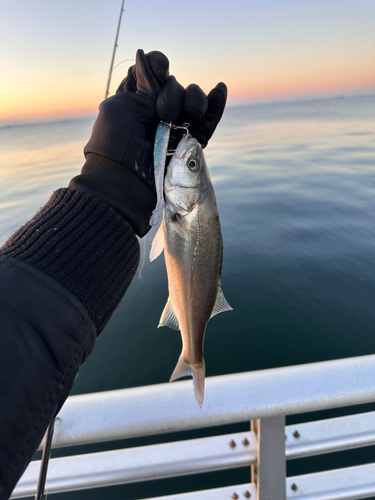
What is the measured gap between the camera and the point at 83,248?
1.42m

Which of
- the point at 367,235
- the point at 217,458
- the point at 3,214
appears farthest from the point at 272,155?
the point at 217,458

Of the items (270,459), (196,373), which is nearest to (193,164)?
(196,373)

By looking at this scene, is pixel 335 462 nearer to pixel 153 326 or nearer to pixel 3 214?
pixel 153 326

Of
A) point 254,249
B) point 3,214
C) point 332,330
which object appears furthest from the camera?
point 3,214

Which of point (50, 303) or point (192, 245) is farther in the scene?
point (192, 245)

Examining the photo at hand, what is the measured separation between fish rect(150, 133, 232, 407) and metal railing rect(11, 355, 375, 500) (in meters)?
0.25

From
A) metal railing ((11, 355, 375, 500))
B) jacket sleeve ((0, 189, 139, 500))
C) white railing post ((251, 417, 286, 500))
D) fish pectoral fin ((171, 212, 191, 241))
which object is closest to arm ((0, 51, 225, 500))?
jacket sleeve ((0, 189, 139, 500))

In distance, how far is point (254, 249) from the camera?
20.7 feet

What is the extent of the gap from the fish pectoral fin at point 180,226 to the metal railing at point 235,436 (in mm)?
873

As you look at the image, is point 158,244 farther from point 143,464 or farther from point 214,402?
point 143,464

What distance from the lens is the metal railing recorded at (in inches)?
60.2

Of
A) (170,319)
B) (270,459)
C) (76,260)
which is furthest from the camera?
(170,319)

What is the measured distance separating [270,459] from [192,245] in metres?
1.33

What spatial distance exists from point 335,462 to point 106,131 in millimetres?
3694
